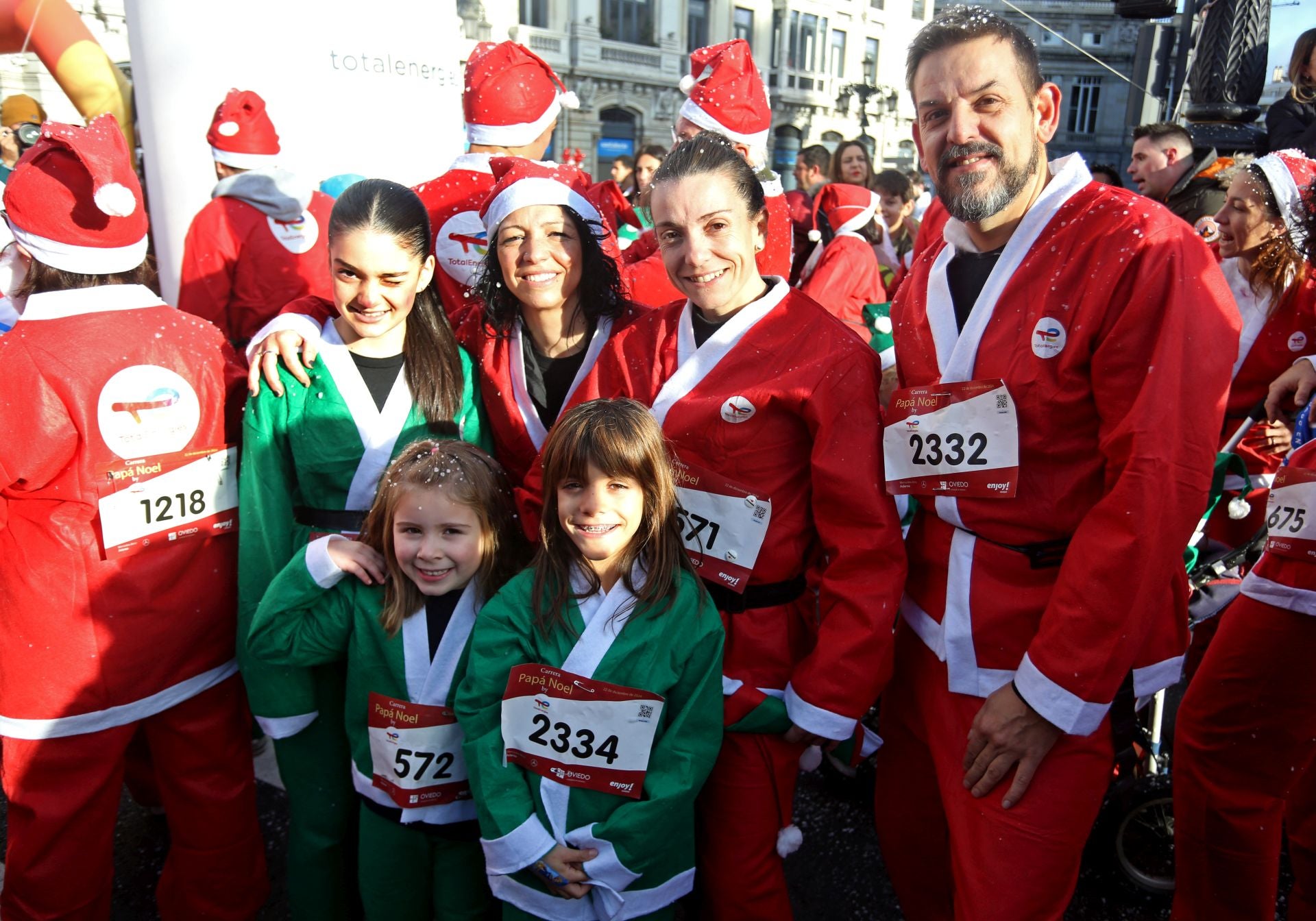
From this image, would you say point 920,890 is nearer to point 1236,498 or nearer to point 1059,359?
point 1059,359

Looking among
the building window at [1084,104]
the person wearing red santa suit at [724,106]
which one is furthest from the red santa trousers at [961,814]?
the building window at [1084,104]

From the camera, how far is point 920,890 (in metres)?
2.13

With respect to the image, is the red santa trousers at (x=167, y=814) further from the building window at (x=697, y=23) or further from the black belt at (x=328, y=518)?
the building window at (x=697, y=23)

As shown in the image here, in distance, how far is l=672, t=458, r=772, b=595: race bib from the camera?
192cm

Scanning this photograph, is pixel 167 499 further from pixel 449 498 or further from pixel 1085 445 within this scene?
pixel 1085 445

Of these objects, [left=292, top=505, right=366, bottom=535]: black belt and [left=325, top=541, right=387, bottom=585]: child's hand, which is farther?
[left=292, top=505, right=366, bottom=535]: black belt

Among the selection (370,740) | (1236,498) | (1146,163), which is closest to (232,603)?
(370,740)

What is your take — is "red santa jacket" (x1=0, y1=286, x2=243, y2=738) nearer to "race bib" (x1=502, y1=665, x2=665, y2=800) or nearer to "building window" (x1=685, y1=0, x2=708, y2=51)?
"race bib" (x1=502, y1=665, x2=665, y2=800)

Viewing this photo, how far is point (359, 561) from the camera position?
6.49ft

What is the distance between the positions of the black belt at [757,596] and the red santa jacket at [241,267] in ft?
8.95

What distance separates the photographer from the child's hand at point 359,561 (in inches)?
77.5

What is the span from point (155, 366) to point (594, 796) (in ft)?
4.61

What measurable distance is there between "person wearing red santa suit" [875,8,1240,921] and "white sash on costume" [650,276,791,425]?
1.08ft

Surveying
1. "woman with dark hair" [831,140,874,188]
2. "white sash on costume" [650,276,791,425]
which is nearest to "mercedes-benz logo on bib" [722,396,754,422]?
"white sash on costume" [650,276,791,425]
